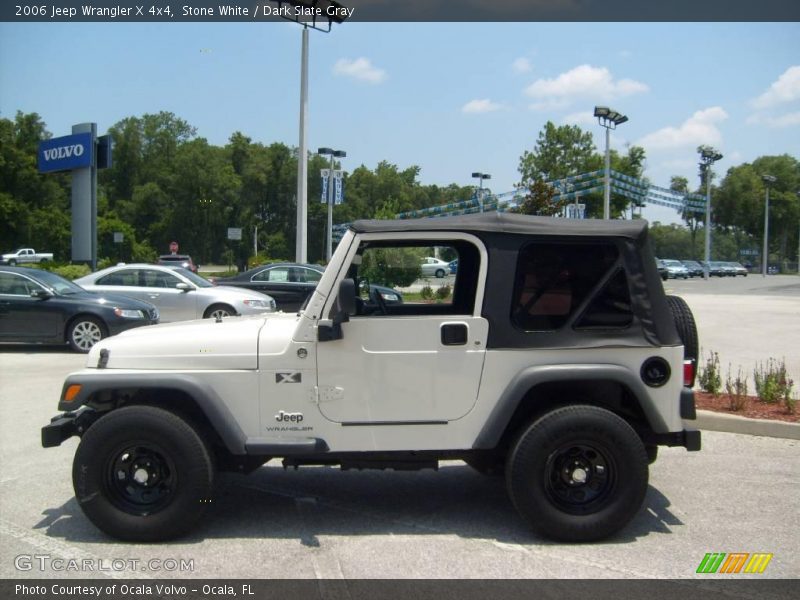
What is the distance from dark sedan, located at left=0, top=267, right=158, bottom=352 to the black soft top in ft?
30.7

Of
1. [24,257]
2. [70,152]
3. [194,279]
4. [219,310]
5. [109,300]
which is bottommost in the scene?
[219,310]

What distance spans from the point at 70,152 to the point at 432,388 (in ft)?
101

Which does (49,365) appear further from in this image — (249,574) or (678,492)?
(678,492)

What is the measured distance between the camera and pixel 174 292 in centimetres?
1555

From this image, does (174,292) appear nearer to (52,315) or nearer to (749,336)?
(52,315)

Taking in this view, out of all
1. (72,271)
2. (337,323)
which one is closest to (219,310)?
(337,323)

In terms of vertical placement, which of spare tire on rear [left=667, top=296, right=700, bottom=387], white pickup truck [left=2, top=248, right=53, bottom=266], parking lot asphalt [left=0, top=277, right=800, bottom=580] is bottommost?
parking lot asphalt [left=0, top=277, right=800, bottom=580]

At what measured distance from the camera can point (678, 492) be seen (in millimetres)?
5766

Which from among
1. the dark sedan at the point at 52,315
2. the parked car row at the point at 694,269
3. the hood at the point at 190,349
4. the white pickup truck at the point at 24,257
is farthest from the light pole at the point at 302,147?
the parked car row at the point at 694,269

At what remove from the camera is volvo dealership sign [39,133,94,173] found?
1219 inches

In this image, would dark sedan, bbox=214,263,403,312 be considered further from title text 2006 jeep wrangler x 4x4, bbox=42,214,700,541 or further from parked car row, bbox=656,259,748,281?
parked car row, bbox=656,259,748,281

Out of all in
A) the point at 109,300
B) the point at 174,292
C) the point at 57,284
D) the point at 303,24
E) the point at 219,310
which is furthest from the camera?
the point at 303,24

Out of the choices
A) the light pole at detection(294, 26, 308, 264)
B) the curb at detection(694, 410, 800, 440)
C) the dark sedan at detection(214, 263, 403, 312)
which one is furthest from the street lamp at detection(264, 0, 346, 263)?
the curb at detection(694, 410, 800, 440)

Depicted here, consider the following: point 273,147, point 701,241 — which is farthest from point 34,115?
point 701,241
